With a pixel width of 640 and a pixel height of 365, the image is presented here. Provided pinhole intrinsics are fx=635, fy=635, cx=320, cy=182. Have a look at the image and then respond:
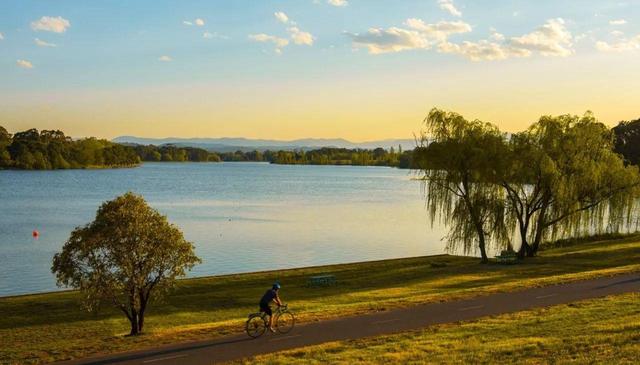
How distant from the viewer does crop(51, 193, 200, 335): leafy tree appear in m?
25.0

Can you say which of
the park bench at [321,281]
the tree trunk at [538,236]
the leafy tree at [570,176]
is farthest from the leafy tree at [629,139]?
the park bench at [321,281]

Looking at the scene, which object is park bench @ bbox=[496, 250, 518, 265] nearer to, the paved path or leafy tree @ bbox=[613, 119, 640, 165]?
the paved path

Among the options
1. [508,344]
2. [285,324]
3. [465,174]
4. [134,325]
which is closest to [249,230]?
[465,174]

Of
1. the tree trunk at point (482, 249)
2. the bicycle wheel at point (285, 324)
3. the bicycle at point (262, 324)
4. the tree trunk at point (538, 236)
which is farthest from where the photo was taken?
the tree trunk at point (538, 236)

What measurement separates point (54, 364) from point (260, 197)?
119 metres

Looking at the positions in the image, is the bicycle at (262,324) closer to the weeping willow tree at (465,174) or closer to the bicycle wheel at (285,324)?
the bicycle wheel at (285,324)

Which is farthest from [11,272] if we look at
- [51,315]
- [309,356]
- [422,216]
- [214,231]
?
[422,216]

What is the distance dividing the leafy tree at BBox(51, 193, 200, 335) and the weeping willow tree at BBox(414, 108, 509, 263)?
26903 millimetres

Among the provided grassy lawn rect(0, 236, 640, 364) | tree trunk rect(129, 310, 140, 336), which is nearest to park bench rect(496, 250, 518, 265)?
grassy lawn rect(0, 236, 640, 364)

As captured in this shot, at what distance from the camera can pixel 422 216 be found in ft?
319

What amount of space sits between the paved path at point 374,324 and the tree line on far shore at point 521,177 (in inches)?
660

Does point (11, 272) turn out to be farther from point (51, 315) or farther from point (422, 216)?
point (422, 216)

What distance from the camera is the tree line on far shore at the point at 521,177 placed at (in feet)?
158

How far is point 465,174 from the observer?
4806cm
